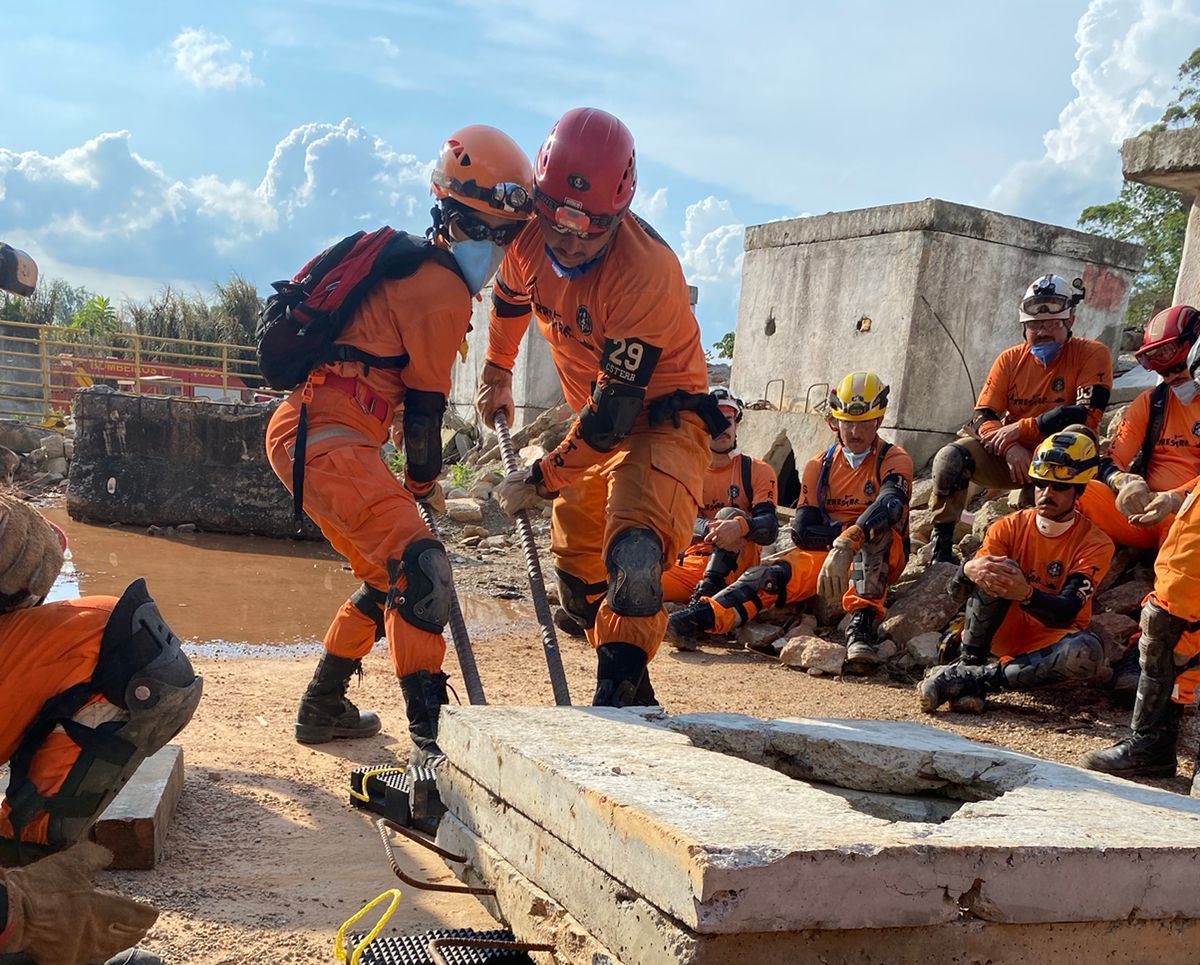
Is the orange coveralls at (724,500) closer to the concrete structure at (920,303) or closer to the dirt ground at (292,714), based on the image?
the dirt ground at (292,714)

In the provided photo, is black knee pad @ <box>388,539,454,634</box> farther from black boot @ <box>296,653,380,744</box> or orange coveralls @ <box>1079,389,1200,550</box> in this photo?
orange coveralls @ <box>1079,389,1200,550</box>

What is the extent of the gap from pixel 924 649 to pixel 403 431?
3518mm

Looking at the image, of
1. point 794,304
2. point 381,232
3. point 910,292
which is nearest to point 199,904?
point 381,232

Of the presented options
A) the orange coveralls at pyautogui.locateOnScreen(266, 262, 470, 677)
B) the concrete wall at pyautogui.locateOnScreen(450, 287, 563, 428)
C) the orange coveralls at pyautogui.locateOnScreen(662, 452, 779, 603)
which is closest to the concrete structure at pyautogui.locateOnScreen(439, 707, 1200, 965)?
the orange coveralls at pyautogui.locateOnScreen(266, 262, 470, 677)

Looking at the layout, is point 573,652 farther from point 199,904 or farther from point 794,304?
point 794,304

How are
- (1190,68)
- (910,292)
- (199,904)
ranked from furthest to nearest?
(1190,68), (910,292), (199,904)

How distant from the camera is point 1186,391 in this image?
5.45 metres

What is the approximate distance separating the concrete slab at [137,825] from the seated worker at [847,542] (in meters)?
4.09

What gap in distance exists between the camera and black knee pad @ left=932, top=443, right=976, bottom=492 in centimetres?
636

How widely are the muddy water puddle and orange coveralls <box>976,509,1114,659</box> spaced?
3.45 metres

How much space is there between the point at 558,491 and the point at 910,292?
18.6 ft

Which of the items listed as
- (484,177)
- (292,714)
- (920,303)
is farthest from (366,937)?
(920,303)

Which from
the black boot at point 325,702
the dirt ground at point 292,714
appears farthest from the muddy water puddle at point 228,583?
the black boot at point 325,702

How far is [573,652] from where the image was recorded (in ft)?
20.9
